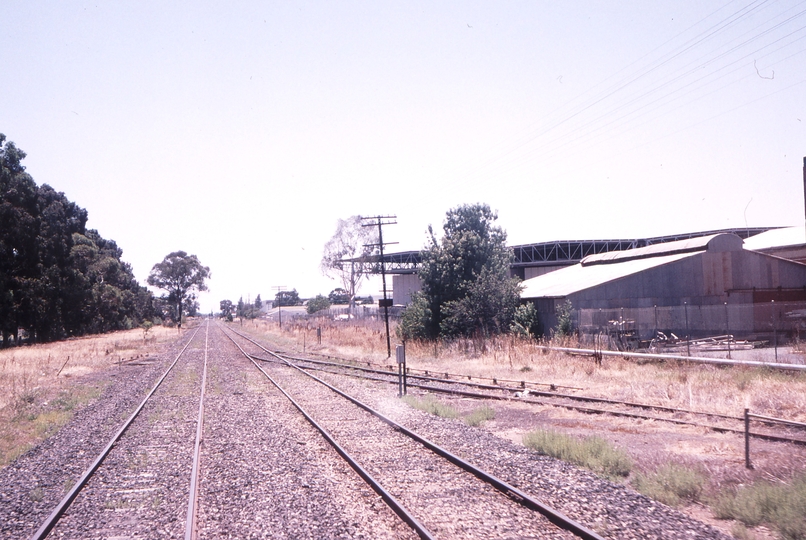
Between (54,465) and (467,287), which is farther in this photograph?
(467,287)

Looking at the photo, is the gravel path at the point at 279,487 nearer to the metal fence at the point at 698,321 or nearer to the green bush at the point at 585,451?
the green bush at the point at 585,451

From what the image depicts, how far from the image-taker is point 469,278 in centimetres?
3597

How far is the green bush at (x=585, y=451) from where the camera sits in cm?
902

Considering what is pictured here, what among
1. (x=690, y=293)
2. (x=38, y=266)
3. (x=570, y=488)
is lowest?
(x=570, y=488)

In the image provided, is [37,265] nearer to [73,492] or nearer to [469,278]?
[469,278]

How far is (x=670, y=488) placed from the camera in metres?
7.82

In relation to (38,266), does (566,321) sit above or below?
below

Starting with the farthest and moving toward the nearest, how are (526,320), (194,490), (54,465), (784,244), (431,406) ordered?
(784,244) → (526,320) → (431,406) → (54,465) → (194,490)

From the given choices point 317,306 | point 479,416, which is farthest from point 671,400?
point 317,306

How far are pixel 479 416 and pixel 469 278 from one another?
22.8 metres

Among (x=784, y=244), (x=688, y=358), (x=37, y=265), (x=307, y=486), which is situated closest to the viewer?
(x=307, y=486)

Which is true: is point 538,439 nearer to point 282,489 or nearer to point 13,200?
point 282,489

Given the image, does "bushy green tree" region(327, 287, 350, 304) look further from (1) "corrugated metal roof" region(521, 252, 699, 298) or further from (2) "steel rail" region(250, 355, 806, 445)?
(2) "steel rail" region(250, 355, 806, 445)

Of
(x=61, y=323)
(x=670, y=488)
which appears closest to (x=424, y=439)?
(x=670, y=488)
